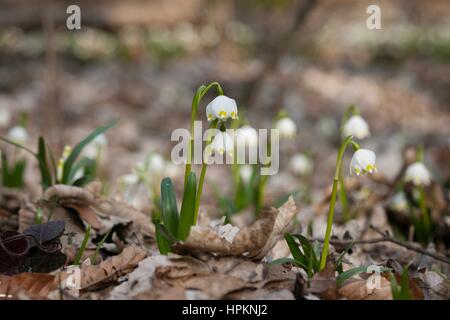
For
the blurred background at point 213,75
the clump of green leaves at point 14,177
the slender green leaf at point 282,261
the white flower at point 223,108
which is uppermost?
the blurred background at point 213,75

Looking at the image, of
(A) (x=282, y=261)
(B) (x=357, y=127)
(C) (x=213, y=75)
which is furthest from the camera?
(C) (x=213, y=75)

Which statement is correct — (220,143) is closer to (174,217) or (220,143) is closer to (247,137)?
(174,217)

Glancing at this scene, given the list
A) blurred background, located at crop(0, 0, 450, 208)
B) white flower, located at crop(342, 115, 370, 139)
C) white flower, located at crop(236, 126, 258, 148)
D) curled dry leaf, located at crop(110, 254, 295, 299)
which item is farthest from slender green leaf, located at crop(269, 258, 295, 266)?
blurred background, located at crop(0, 0, 450, 208)

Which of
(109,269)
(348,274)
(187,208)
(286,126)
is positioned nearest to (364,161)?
(348,274)

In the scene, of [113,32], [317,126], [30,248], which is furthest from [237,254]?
[113,32]

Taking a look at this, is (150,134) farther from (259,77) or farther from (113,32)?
(113,32)

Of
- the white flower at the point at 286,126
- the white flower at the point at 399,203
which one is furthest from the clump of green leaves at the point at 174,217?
the white flower at the point at 399,203

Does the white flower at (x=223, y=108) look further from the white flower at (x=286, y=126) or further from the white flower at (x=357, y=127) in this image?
the white flower at (x=286, y=126)
